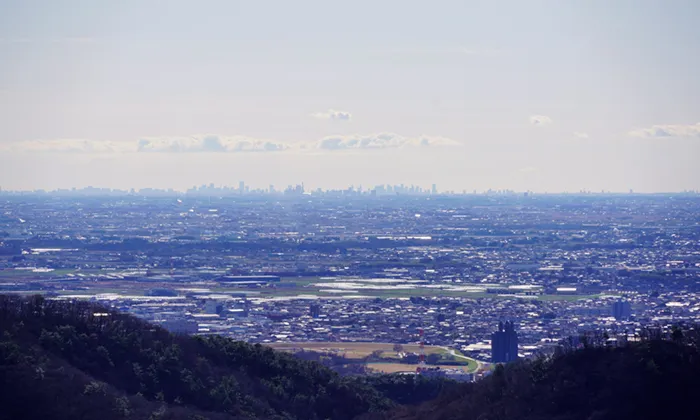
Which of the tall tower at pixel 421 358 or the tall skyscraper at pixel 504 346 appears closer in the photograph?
the tall tower at pixel 421 358

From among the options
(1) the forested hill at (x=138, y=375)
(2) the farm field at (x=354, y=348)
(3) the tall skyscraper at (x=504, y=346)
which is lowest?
(2) the farm field at (x=354, y=348)

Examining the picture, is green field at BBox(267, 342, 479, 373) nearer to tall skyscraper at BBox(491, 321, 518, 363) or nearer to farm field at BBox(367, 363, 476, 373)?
farm field at BBox(367, 363, 476, 373)

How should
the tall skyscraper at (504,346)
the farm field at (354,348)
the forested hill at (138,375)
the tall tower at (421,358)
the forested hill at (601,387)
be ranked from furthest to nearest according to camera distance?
the farm field at (354,348) < the tall skyscraper at (504,346) < the tall tower at (421,358) < the forested hill at (138,375) < the forested hill at (601,387)

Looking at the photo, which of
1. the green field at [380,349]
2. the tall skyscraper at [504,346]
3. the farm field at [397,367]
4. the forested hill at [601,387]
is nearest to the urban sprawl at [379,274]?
the tall skyscraper at [504,346]

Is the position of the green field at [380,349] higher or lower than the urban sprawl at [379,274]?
lower

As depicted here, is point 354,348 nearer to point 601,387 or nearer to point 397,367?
point 397,367

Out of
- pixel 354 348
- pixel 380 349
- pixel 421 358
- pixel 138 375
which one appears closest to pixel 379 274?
pixel 354 348

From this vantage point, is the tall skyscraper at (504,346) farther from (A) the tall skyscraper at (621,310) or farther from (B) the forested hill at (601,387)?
(B) the forested hill at (601,387)

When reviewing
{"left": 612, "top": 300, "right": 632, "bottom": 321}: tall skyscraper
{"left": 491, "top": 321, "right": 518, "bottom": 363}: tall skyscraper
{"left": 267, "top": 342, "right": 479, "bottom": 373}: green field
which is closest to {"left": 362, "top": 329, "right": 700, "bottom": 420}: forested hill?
{"left": 267, "top": 342, "right": 479, "bottom": 373}: green field
